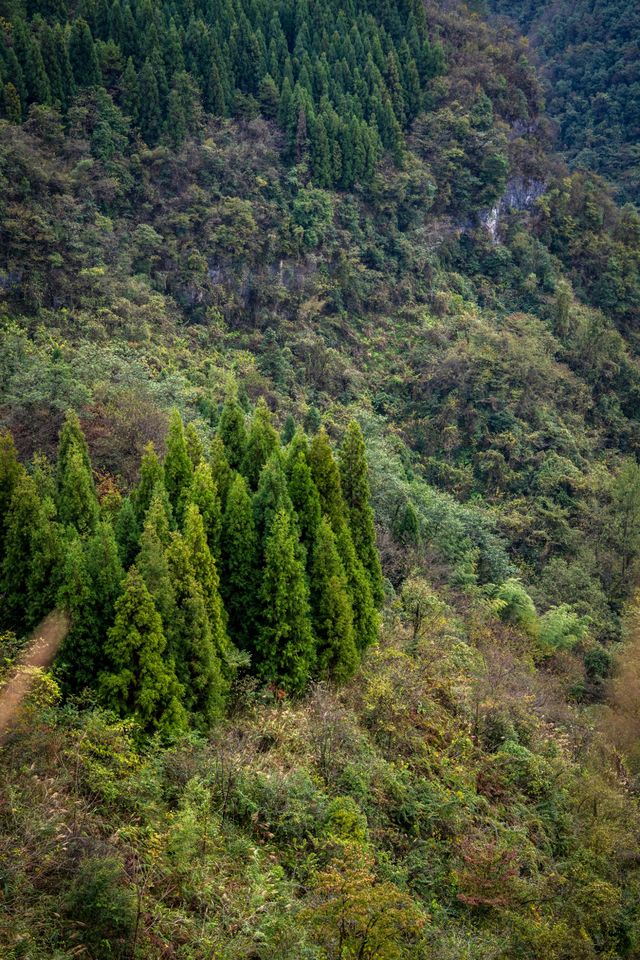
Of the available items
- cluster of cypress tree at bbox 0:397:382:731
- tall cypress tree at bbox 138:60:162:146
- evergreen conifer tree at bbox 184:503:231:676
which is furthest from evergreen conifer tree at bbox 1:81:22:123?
evergreen conifer tree at bbox 184:503:231:676

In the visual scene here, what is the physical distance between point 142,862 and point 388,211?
48.1 m

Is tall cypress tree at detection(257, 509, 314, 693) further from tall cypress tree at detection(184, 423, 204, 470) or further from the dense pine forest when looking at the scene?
tall cypress tree at detection(184, 423, 204, 470)

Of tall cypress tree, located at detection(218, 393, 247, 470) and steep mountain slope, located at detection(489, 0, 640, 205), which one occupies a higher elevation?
steep mountain slope, located at detection(489, 0, 640, 205)

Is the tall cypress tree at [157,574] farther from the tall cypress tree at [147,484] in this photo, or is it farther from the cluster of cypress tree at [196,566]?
the tall cypress tree at [147,484]

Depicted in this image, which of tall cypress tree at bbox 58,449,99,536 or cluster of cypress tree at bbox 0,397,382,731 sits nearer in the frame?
cluster of cypress tree at bbox 0,397,382,731

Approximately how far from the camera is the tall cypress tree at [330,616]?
15852mm

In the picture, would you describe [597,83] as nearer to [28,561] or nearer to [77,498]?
[77,498]

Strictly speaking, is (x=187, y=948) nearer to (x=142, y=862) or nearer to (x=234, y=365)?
(x=142, y=862)

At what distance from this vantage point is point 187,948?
793 centimetres

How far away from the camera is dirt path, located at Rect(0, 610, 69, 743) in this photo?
9.70m

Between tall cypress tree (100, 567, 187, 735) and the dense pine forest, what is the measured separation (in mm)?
Answer: 64

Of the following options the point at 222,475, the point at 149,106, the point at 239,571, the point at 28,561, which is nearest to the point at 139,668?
the point at 28,561

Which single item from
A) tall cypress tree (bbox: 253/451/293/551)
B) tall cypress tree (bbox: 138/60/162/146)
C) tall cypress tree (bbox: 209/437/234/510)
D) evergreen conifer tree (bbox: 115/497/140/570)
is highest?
tall cypress tree (bbox: 253/451/293/551)

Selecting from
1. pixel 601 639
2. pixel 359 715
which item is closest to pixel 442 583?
pixel 601 639
